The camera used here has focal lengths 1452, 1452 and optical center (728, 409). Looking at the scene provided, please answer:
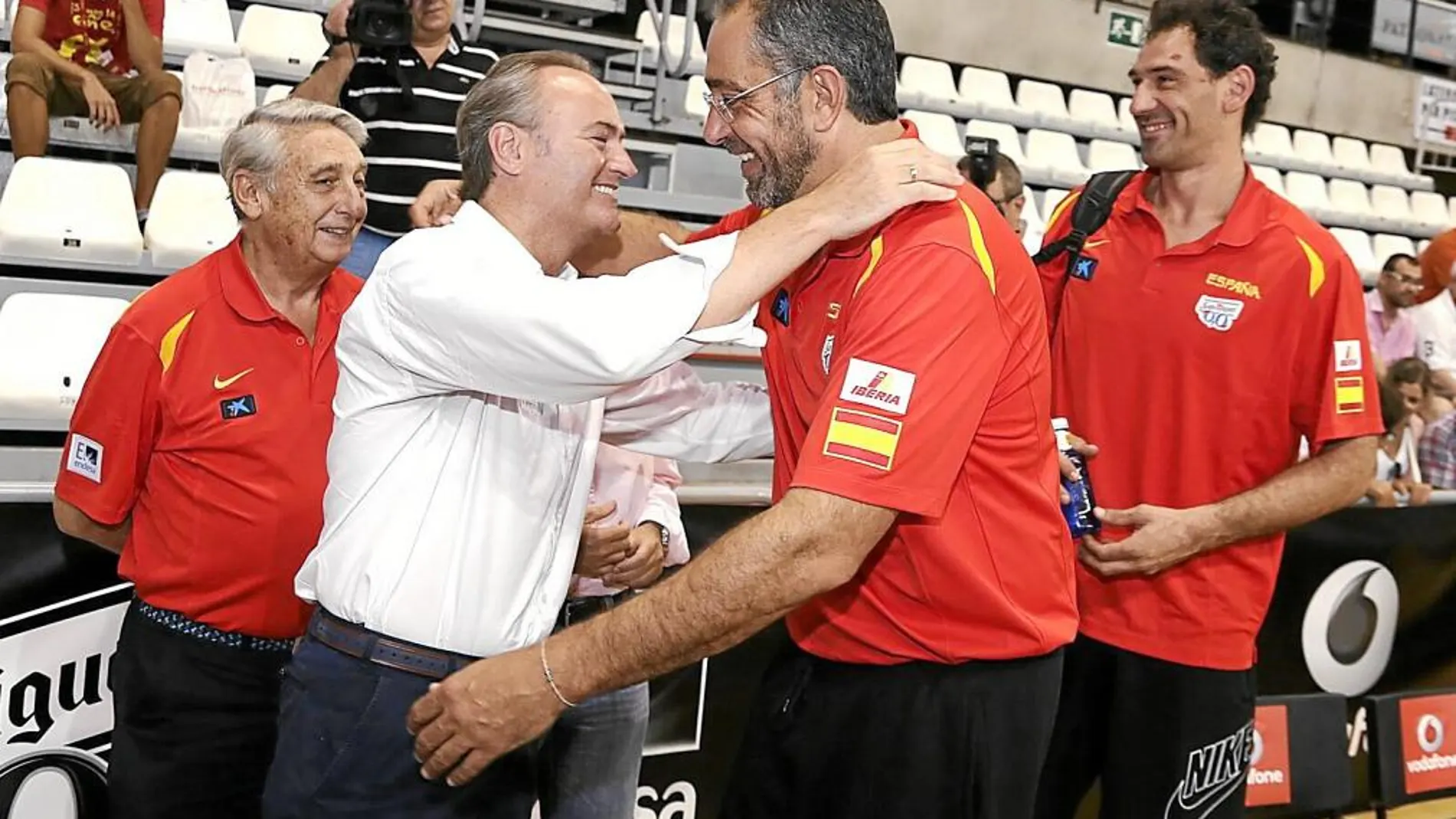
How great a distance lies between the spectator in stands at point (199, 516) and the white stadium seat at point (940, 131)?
7333 millimetres

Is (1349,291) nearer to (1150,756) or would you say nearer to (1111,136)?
(1150,756)

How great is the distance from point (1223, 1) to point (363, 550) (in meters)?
2.16

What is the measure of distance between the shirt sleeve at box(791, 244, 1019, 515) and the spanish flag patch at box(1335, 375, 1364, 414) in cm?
126

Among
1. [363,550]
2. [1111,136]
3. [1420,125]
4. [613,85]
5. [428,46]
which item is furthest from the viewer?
[1420,125]

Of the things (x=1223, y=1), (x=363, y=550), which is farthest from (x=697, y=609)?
(x=1223, y=1)

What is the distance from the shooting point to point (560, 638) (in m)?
1.98

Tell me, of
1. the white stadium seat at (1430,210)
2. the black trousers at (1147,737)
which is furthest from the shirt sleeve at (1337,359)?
the white stadium seat at (1430,210)

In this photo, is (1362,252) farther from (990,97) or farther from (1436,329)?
(1436,329)

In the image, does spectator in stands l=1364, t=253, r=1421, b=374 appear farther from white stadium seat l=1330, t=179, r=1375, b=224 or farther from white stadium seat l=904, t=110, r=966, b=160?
white stadium seat l=1330, t=179, r=1375, b=224

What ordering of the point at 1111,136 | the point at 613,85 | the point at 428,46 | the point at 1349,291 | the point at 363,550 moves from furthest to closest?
the point at 1111,136 → the point at 613,85 → the point at 428,46 → the point at 1349,291 → the point at 363,550

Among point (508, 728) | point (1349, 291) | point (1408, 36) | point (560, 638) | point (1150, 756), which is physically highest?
point (1408, 36)

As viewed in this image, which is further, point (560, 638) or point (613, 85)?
point (613, 85)

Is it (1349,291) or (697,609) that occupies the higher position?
(1349,291)

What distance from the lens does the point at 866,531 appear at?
196cm
